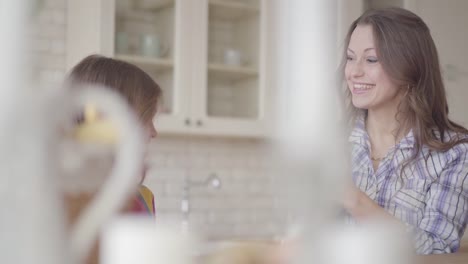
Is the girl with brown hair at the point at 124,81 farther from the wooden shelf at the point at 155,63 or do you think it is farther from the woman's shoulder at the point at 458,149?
the wooden shelf at the point at 155,63

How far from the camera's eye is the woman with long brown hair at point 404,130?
194cm

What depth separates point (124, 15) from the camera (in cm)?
332

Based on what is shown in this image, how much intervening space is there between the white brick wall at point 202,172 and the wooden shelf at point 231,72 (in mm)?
346

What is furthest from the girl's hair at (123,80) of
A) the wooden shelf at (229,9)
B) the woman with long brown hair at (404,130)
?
the wooden shelf at (229,9)

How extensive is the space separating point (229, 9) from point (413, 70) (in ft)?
5.66

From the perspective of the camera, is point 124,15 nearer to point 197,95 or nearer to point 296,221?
point 197,95

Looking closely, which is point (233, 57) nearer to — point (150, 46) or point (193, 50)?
point (193, 50)

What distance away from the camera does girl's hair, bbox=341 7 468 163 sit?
2061mm

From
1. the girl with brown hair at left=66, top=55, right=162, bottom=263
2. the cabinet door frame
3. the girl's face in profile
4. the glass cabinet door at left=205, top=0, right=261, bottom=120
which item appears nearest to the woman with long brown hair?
the girl's face in profile

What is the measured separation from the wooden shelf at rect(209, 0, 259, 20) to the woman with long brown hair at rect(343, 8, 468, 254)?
1.46 m

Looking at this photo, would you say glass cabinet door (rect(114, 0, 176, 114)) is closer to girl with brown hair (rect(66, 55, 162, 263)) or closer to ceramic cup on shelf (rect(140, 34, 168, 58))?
ceramic cup on shelf (rect(140, 34, 168, 58))

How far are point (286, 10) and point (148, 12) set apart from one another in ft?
10.3

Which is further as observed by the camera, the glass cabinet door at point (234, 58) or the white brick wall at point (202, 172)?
the glass cabinet door at point (234, 58)

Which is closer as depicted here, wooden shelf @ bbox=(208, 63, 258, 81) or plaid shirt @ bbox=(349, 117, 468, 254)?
plaid shirt @ bbox=(349, 117, 468, 254)
